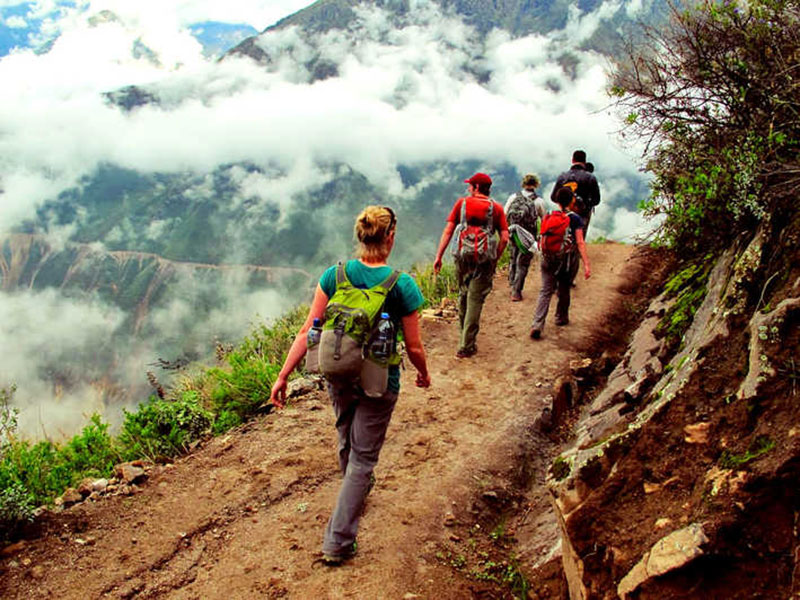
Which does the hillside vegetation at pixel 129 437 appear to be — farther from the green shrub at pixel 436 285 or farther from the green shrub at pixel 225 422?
the green shrub at pixel 436 285

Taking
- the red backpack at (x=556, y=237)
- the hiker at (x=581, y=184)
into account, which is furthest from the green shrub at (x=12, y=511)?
the hiker at (x=581, y=184)

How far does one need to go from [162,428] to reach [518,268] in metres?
5.90

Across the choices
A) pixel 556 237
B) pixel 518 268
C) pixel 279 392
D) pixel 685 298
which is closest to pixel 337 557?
pixel 279 392

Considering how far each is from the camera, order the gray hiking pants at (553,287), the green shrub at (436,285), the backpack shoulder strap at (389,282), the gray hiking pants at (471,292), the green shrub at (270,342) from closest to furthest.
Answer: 1. the backpack shoulder strap at (389,282)
2. the gray hiking pants at (471,292)
3. the gray hiking pants at (553,287)
4. the green shrub at (270,342)
5. the green shrub at (436,285)

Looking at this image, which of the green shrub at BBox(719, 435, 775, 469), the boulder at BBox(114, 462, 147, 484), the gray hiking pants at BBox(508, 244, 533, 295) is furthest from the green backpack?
the gray hiking pants at BBox(508, 244, 533, 295)

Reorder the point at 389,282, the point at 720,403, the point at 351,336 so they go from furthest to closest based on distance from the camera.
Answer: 1. the point at 389,282
2. the point at 351,336
3. the point at 720,403

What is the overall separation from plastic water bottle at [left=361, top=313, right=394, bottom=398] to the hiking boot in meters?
1.07

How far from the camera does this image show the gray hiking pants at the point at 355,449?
3375 mm

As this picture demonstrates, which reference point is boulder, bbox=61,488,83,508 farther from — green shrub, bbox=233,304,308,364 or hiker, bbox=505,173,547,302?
hiker, bbox=505,173,547,302

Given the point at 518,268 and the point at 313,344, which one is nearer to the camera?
the point at 313,344

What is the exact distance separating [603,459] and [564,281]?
497 centimetres

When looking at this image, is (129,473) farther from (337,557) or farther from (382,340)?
(382,340)

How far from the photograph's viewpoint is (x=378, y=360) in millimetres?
3145

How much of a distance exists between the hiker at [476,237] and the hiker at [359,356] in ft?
9.71
